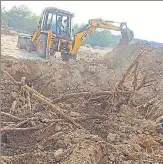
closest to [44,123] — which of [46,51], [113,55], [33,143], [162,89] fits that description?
[33,143]

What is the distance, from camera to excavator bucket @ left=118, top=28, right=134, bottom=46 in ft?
44.3

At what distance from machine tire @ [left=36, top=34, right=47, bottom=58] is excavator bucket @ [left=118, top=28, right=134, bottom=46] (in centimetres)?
288

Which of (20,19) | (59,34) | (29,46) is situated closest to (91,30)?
(59,34)

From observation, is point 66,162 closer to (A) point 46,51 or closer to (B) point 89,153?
(B) point 89,153

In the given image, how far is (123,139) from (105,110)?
1.21 m

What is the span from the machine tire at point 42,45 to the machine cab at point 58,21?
369 millimetres

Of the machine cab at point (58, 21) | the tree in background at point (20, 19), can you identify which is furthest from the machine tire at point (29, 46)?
the tree in background at point (20, 19)

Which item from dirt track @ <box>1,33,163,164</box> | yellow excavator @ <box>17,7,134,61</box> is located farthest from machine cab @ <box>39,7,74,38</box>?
dirt track @ <box>1,33,163,164</box>

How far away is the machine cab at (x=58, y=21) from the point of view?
1220 centimetres

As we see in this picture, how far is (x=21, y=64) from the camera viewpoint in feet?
28.1

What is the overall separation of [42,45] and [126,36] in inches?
125

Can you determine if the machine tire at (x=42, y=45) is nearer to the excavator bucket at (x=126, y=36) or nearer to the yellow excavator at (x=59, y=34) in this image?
the yellow excavator at (x=59, y=34)

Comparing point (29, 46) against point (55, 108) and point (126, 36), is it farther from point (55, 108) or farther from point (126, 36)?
point (55, 108)

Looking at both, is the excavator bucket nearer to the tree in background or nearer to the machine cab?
the machine cab
